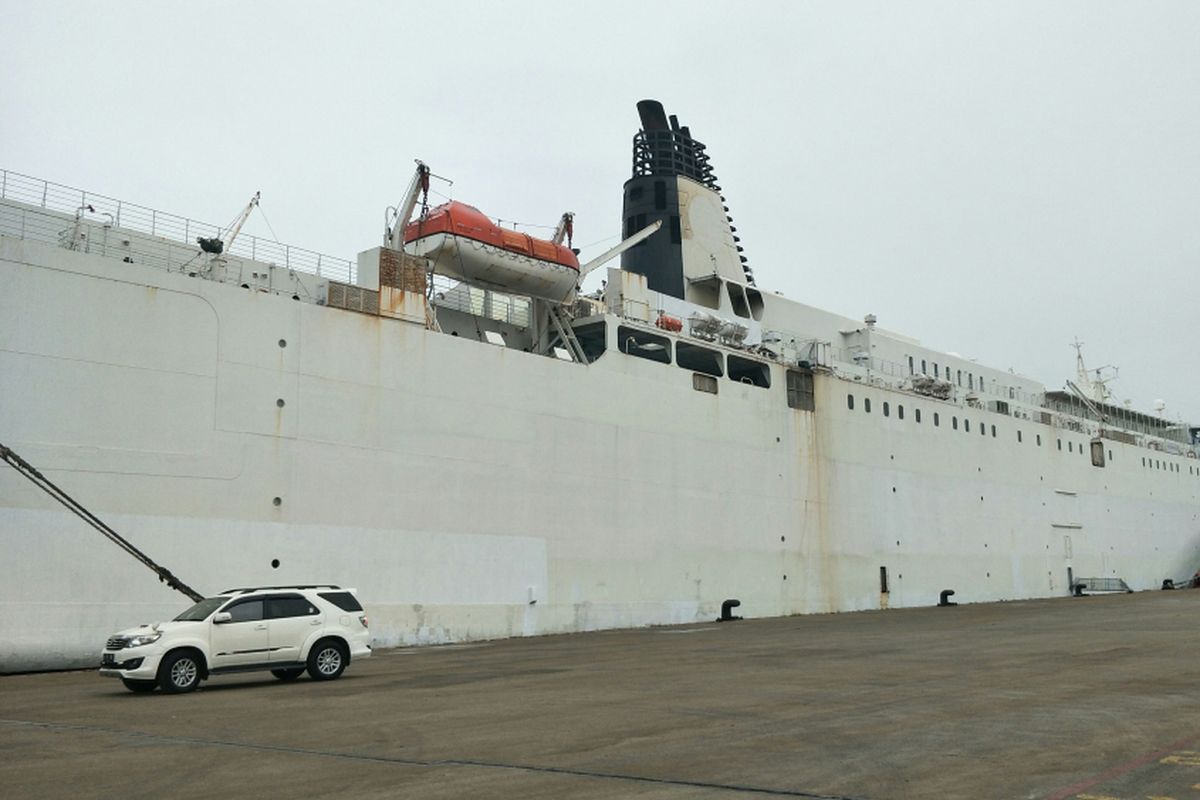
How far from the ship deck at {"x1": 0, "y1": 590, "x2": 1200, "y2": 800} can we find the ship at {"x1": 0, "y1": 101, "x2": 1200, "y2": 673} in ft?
12.0

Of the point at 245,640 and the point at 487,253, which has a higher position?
the point at 487,253

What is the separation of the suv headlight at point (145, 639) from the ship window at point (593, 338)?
1559cm

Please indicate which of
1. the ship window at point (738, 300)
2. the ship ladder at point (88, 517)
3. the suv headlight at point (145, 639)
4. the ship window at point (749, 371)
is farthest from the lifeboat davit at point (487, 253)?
the suv headlight at point (145, 639)

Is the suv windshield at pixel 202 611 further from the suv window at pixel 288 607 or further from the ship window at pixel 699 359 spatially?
the ship window at pixel 699 359

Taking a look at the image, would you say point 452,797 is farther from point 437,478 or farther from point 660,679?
point 437,478

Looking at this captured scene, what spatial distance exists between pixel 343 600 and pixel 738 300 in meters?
22.4

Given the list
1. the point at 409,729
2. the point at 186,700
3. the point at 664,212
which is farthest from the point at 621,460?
the point at 409,729

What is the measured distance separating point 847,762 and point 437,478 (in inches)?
631

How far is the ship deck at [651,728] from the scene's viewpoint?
6656 mm

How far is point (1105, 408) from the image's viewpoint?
2092 inches

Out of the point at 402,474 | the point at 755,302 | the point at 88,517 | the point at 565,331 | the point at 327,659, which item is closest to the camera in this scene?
the point at 327,659

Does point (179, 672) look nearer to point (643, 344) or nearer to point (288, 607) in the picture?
point (288, 607)

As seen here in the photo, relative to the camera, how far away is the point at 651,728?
9.08m

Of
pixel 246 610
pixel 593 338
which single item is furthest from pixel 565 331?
pixel 246 610
